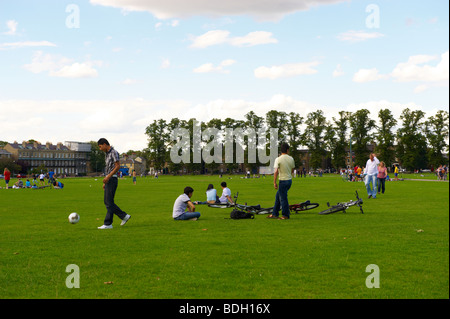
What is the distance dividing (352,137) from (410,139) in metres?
13.5

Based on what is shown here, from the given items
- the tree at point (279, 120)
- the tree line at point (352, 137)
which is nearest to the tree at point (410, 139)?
the tree line at point (352, 137)

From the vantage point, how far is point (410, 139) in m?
112

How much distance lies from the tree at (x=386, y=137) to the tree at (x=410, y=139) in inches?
83.7

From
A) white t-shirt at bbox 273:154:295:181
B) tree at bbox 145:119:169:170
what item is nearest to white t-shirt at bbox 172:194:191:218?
white t-shirt at bbox 273:154:295:181

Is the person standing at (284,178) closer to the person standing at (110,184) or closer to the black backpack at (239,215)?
the black backpack at (239,215)

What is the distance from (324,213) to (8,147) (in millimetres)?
200241

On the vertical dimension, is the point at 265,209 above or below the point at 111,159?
below

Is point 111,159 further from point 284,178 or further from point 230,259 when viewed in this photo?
point 230,259

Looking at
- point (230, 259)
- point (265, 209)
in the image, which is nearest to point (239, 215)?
point (265, 209)

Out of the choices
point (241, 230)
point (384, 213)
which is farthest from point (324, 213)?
point (241, 230)

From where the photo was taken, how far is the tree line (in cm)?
11138

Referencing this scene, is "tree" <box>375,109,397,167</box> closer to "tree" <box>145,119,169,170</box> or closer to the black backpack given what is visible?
"tree" <box>145,119,169,170</box>

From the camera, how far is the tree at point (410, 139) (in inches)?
4382
